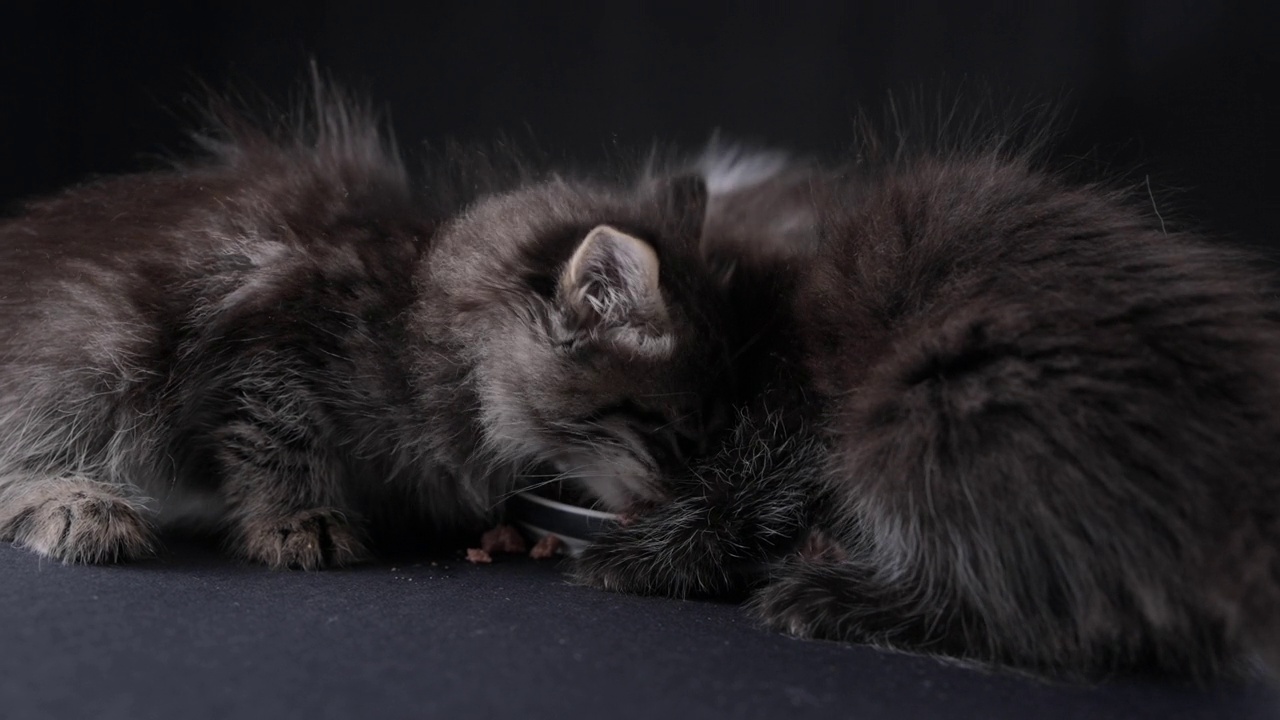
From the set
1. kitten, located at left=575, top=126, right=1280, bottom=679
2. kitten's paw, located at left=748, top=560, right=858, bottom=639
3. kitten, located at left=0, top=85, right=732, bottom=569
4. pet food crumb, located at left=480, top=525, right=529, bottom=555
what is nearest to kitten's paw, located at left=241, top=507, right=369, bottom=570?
kitten, located at left=0, top=85, right=732, bottom=569

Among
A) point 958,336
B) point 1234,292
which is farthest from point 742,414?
point 1234,292

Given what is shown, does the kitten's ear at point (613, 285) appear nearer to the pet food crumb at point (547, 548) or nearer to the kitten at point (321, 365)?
the kitten at point (321, 365)

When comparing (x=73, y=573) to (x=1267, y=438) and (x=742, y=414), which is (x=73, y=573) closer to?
(x=742, y=414)

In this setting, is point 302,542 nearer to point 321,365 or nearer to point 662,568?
point 321,365

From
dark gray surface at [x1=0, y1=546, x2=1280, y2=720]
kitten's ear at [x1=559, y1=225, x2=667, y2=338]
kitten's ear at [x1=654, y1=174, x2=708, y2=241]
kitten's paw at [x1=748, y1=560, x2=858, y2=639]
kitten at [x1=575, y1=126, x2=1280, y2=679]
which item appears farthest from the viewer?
kitten's ear at [x1=654, y1=174, x2=708, y2=241]

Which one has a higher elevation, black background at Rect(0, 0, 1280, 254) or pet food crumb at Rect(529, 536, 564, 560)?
black background at Rect(0, 0, 1280, 254)

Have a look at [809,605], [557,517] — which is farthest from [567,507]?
[809,605]

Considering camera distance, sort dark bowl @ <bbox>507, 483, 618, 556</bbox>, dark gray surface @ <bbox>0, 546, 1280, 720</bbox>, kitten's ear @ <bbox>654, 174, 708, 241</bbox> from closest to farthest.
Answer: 1. dark gray surface @ <bbox>0, 546, 1280, 720</bbox>
2. dark bowl @ <bbox>507, 483, 618, 556</bbox>
3. kitten's ear @ <bbox>654, 174, 708, 241</bbox>

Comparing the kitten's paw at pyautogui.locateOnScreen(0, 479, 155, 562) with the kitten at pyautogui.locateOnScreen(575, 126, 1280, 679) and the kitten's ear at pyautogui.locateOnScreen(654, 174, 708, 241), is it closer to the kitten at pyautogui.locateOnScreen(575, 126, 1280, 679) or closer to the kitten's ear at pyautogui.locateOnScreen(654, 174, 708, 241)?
the kitten at pyautogui.locateOnScreen(575, 126, 1280, 679)
